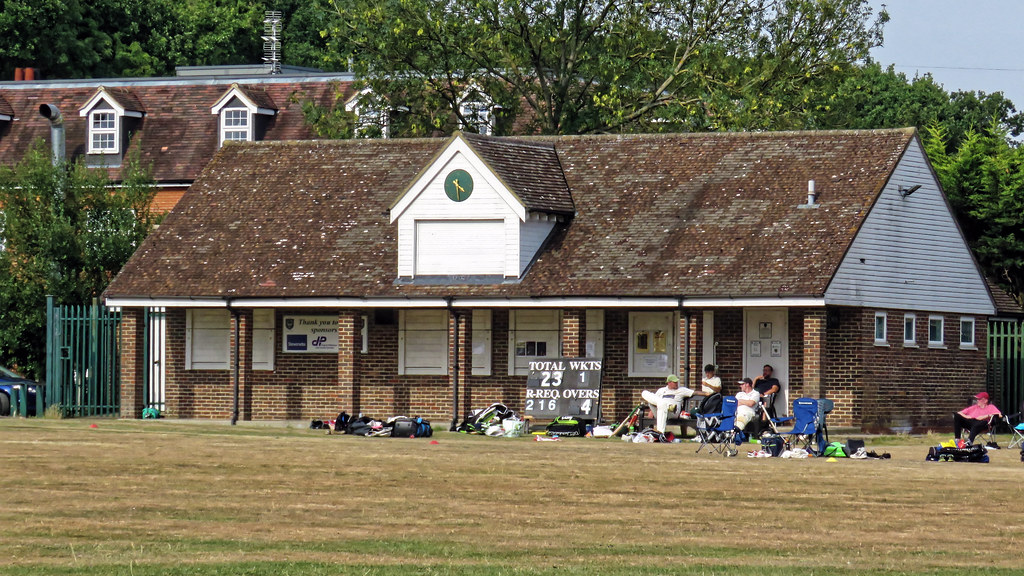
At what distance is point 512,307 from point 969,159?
14.6 m

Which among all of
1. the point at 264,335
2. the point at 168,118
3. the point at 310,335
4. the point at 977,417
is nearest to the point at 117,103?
the point at 168,118

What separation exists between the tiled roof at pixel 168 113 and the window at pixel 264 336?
46.8ft

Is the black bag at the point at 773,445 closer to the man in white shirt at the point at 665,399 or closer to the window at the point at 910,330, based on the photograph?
the man in white shirt at the point at 665,399

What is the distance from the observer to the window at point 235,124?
53969mm

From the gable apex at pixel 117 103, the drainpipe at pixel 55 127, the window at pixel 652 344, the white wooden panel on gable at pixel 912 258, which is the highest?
the gable apex at pixel 117 103

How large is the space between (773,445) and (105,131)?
32284 mm

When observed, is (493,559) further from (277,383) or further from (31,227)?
(31,227)

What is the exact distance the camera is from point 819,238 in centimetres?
3519

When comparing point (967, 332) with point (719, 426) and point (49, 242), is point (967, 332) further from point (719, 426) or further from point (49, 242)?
point (49, 242)

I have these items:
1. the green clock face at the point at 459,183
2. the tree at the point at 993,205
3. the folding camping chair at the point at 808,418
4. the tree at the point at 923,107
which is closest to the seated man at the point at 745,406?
the folding camping chair at the point at 808,418

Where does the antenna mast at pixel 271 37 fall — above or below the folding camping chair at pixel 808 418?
above

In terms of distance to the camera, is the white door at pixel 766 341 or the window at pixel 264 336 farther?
the window at pixel 264 336

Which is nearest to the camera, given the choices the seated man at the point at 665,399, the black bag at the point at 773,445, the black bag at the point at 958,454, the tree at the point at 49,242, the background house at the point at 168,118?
the black bag at the point at 958,454

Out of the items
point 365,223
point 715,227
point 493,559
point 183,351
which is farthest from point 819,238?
point 493,559
